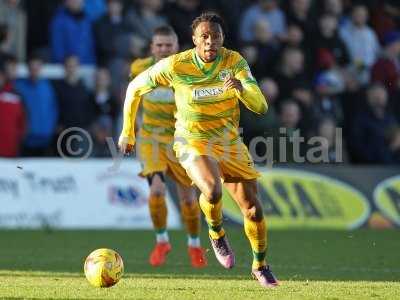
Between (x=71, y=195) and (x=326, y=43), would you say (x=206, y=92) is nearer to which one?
(x=71, y=195)

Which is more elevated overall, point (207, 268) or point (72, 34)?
point (72, 34)

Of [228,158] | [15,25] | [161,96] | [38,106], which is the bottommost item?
[228,158]

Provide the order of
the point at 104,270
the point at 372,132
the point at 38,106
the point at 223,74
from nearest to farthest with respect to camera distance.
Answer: the point at 104,270 → the point at 223,74 → the point at 38,106 → the point at 372,132

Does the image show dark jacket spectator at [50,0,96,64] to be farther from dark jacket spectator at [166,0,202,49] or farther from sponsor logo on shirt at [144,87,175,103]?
sponsor logo on shirt at [144,87,175,103]

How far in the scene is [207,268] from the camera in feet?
36.9

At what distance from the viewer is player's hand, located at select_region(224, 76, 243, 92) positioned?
8.94 metres

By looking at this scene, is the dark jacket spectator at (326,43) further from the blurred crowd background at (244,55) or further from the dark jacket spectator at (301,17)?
the dark jacket spectator at (301,17)

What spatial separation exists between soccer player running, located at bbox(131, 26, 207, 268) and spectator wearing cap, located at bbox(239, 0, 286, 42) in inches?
252

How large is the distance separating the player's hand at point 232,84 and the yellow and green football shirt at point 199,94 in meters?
0.30

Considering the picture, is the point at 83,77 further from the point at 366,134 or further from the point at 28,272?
the point at 28,272

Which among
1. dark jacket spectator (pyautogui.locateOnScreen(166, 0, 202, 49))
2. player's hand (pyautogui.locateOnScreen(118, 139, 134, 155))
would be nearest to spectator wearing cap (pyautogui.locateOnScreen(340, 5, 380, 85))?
dark jacket spectator (pyautogui.locateOnScreen(166, 0, 202, 49))

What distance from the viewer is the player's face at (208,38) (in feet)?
30.2

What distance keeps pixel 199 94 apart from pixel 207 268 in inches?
95.8

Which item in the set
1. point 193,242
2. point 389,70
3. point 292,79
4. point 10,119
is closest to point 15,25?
point 10,119
